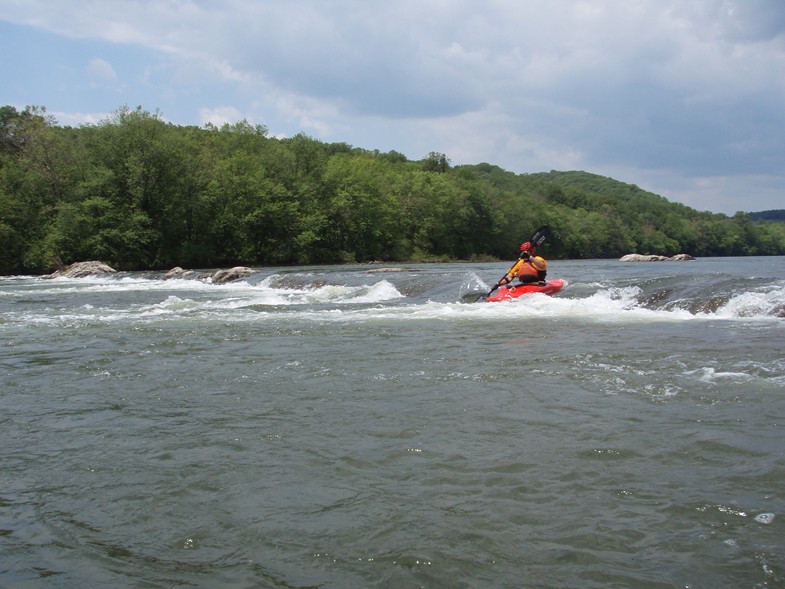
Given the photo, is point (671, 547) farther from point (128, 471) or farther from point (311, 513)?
point (128, 471)

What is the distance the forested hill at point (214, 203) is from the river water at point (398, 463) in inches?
1372

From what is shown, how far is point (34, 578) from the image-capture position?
288 centimetres

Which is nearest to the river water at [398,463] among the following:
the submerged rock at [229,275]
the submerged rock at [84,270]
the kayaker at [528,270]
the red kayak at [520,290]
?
the red kayak at [520,290]

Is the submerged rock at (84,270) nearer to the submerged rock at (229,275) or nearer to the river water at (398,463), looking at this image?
the submerged rock at (229,275)

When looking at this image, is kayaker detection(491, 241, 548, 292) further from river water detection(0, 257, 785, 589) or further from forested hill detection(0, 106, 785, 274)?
forested hill detection(0, 106, 785, 274)

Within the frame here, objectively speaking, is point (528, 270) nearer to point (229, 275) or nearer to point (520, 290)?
point (520, 290)

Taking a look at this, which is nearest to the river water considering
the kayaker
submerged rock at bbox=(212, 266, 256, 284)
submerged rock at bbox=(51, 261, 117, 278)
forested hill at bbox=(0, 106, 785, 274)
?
the kayaker

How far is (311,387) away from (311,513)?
3081 mm

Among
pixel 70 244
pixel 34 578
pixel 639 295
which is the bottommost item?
pixel 34 578

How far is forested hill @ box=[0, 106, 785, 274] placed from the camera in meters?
40.2

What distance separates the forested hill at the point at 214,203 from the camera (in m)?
40.2

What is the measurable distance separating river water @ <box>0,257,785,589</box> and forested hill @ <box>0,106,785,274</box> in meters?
34.8

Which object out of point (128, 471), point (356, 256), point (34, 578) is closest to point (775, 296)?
point (128, 471)

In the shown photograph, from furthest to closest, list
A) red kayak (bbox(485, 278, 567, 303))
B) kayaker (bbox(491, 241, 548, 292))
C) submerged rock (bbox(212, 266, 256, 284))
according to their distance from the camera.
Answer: submerged rock (bbox(212, 266, 256, 284)) < kayaker (bbox(491, 241, 548, 292)) < red kayak (bbox(485, 278, 567, 303))
